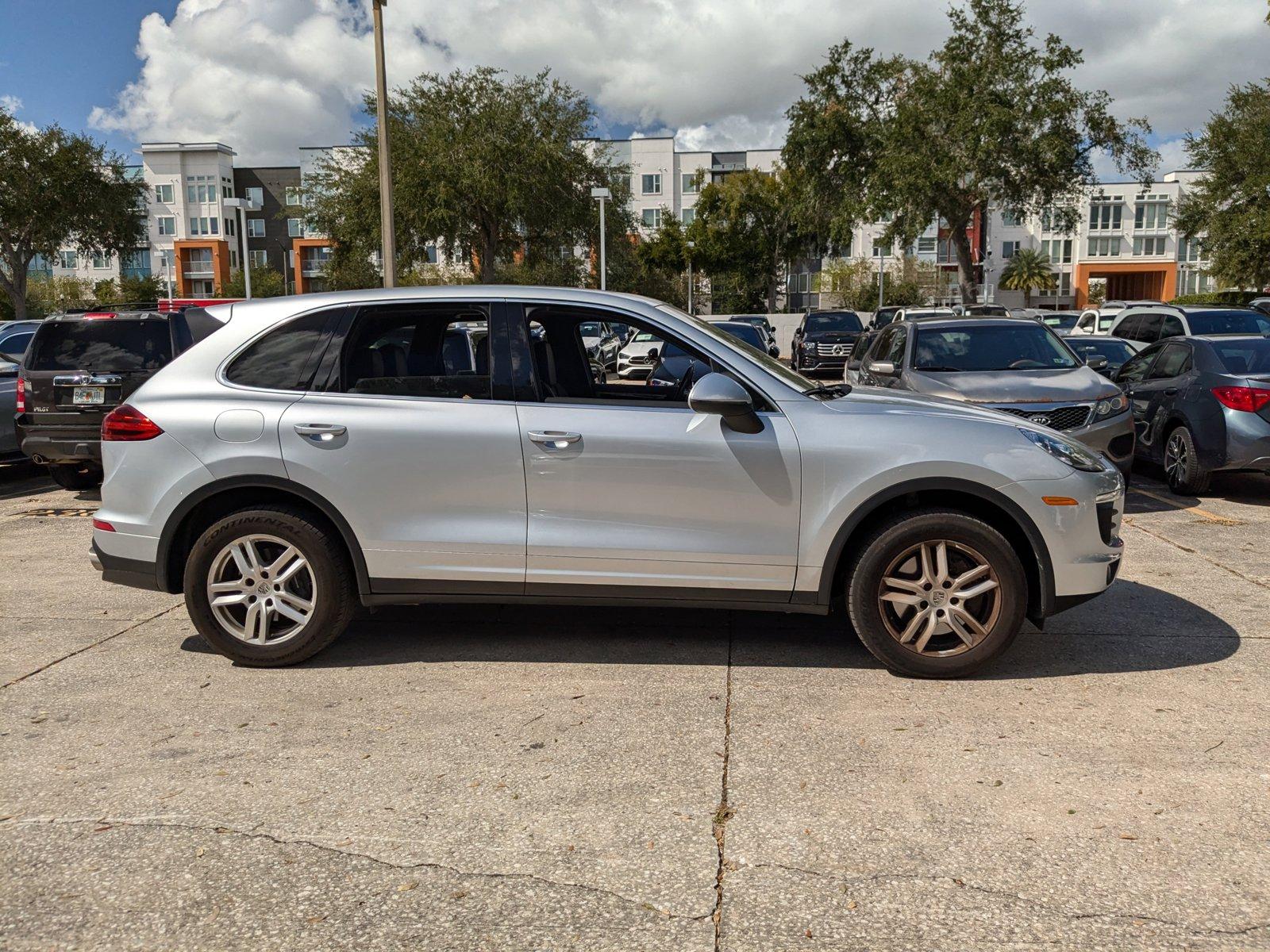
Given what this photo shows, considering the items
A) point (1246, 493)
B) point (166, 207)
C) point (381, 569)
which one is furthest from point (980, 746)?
point (166, 207)

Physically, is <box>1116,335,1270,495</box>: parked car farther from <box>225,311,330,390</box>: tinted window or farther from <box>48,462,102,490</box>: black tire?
<box>48,462,102,490</box>: black tire

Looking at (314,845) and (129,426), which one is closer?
(314,845)

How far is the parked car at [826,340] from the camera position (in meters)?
29.0

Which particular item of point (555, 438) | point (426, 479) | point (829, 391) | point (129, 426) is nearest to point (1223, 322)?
point (829, 391)

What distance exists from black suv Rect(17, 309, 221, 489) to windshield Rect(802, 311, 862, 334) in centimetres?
2234

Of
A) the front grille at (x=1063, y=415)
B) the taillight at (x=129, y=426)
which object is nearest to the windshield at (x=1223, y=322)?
the front grille at (x=1063, y=415)

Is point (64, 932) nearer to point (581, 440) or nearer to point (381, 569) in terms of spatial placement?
point (381, 569)

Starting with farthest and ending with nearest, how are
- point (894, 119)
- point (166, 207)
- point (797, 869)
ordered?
point (166, 207), point (894, 119), point (797, 869)

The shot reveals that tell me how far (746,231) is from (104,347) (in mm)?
58340

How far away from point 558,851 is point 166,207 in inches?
3718

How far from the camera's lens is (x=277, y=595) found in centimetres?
508

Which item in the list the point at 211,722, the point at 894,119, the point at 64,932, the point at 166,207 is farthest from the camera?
the point at 166,207

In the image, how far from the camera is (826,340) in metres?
29.3

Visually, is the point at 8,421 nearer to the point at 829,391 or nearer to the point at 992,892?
the point at 829,391
